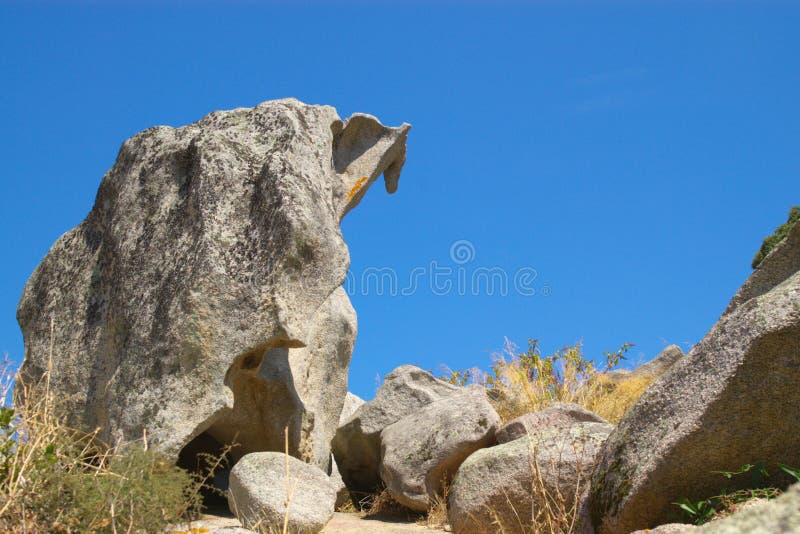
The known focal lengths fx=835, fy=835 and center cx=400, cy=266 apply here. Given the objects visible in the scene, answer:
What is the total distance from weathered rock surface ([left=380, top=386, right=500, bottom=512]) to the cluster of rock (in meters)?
0.02

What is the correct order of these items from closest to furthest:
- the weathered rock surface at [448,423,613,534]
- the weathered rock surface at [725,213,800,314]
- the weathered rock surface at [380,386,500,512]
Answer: the weathered rock surface at [725,213,800,314], the weathered rock surface at [448,423,613,534], the weathered rock surface at [380,386,500,512]

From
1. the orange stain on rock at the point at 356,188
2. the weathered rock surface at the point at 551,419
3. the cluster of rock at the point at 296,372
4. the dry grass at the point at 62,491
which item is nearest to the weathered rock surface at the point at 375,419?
the cluster of rock at the point at 296,372

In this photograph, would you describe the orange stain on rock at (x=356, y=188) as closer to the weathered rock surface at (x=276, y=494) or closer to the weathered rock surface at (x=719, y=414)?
the weathered rock surface at (x=276, y=494)

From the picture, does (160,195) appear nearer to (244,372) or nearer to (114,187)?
(114,187)

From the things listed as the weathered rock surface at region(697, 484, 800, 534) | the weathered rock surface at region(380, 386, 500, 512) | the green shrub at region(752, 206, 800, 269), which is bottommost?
the weathered rock surface at region(697, 484, 800, 534)

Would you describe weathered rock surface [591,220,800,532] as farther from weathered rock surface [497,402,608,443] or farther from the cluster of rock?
weathered rock surface [497,402,608,443]

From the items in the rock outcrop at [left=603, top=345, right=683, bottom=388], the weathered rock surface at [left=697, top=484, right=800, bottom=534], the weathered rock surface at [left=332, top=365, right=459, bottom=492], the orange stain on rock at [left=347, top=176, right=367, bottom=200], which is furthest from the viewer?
the rock outcrop at [left=603, top=345, right=683, bottom=388]

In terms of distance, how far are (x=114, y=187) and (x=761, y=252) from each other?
689 inches

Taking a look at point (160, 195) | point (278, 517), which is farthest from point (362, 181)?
point (278, 517)

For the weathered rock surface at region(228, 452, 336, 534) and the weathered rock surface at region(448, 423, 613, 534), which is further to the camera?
the weathered rock surface at region(228, 452, 336, 534)

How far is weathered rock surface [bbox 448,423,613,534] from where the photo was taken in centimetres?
679

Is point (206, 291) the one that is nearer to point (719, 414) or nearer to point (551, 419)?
point (551, 419)

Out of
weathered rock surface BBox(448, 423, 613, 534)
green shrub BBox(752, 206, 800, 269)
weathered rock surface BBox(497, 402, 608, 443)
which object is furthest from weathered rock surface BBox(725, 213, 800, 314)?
green shrub BBox(752, 206, 800, 269)

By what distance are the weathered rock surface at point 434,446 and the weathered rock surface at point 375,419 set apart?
995 mm
